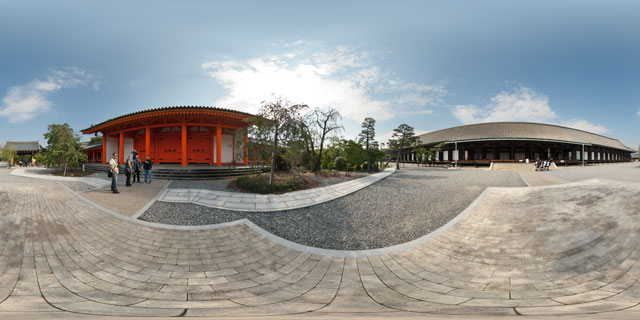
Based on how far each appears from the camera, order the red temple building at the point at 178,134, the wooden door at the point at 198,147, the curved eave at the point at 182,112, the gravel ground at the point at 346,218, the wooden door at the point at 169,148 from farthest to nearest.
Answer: the wooden door at the point at 169,148
the wooden door at the point at 198,147
the red temple building at the point at 178,134
the curved eave at the point at 182,112
the gravel ground at the point at 346,218

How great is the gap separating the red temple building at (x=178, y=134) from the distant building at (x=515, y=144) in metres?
21.0

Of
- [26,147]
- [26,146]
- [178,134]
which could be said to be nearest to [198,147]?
[178,134]

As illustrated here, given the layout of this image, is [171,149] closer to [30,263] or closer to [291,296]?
[30,263]

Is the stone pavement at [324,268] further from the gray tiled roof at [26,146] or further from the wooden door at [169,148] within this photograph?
the gray tiled roof at [26,146]

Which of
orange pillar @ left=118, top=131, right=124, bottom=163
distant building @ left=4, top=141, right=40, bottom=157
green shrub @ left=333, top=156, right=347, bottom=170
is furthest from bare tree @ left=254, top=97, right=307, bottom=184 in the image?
distant building @ left=4, top=141, right=40, bottom=157

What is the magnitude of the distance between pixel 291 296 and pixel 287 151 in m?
6.52

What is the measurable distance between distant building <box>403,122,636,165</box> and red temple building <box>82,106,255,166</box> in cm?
2105

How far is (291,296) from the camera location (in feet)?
8.45

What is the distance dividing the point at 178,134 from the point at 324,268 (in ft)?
47.8

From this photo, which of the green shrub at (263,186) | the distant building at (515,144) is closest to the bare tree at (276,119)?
the green shrub at (263,186)

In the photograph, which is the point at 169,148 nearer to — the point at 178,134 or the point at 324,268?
the point at 178,134

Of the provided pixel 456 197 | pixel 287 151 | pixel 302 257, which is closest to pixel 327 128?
pixel 287 151

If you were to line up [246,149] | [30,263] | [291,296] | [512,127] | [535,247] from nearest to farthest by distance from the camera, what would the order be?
[291,296], [30,263], [535,247], [246,149], [512,127]

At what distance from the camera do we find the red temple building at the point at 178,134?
12.1 metres
